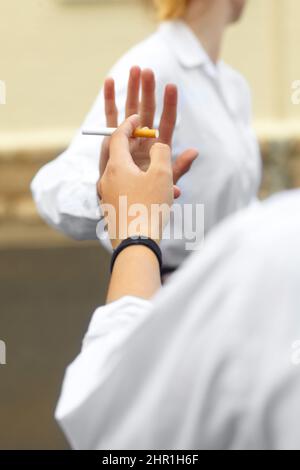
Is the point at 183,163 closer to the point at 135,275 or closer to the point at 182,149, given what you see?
the point at 135,275

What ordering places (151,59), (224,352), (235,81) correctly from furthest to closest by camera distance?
(235,81) < (151,59) < (224,352)

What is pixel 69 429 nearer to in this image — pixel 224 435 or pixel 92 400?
pixel 92 400

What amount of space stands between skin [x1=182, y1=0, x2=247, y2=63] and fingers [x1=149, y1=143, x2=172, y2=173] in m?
1.55

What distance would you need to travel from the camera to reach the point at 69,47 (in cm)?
982

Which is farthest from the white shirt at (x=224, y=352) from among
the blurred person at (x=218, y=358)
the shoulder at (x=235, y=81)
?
the shoulder at (x=235, y=81)

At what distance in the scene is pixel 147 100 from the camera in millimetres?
1772

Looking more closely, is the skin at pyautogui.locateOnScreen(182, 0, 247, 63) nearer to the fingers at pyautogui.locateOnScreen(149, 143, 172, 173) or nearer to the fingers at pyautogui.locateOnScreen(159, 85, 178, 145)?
the fingers at pyautogui.locateOnScreen(159, 85, 178, 145)

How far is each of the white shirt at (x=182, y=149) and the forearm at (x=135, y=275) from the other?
128 centimetres

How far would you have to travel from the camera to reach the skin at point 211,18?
2906 millimetres

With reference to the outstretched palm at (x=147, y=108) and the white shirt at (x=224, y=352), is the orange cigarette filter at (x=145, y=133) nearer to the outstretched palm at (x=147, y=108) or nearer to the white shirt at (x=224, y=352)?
the outstretched palm at (x=147, y=108)

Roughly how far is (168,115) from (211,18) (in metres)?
1.22

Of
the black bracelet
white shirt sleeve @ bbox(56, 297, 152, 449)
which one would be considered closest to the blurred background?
the black bracelet

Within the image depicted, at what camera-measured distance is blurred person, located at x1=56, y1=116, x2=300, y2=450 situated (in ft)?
3.13

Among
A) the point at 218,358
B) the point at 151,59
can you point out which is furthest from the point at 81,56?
the point at 218,358
